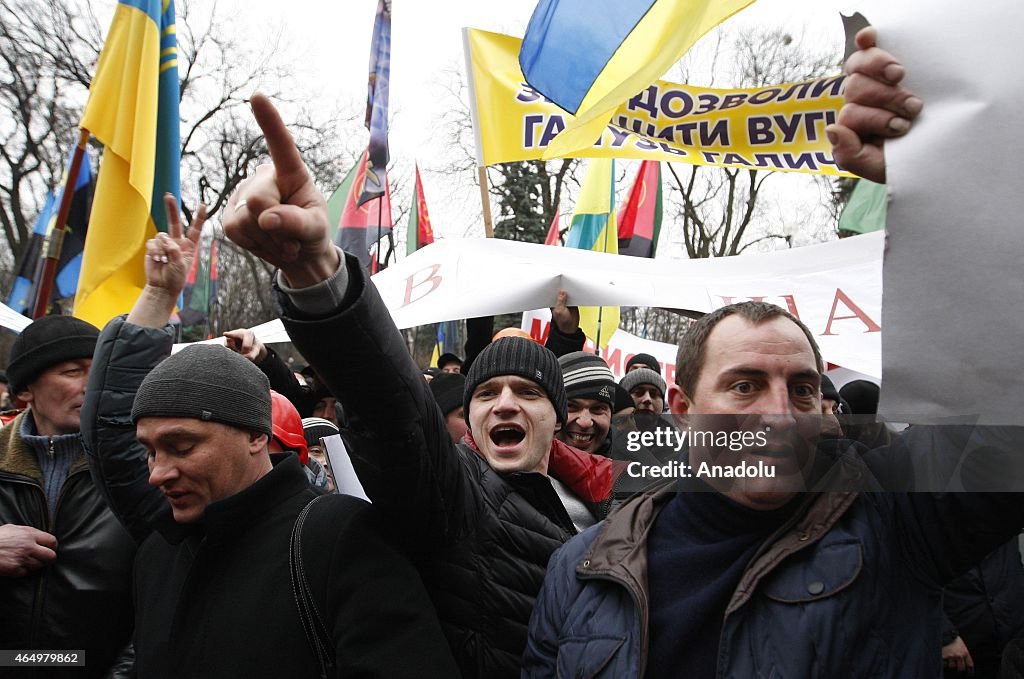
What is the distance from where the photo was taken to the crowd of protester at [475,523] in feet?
4.54

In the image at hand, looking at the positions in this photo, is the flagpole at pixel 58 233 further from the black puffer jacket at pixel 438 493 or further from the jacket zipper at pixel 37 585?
the black puffer jacket at pixel 438 493

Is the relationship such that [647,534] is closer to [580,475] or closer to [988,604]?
[580,475]

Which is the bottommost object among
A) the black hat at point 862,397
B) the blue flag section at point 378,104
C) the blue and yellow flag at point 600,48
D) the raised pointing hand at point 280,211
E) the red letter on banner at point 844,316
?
the black hat at point 862,397

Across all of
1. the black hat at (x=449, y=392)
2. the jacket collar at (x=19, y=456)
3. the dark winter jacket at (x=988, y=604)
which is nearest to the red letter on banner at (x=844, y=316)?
the dark winter jacket at (x=988, y=604)

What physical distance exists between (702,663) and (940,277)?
766 millimetres

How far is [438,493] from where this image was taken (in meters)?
1.65

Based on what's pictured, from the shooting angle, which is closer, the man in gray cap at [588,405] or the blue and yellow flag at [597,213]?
the man in gray cap at [588,405]

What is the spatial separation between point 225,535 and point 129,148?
310 cm

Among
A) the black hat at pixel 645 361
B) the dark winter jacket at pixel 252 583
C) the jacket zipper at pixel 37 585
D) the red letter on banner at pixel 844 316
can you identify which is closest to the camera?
the dark winter jacket at pixel 252 583

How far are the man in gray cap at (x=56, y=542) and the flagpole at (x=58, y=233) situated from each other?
1.94 metres

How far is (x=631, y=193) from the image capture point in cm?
877

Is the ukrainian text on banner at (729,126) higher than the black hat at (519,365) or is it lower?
higher

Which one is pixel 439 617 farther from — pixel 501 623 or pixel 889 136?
pixel 889 136

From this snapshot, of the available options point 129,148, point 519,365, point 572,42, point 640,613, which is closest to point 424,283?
point 572,42
